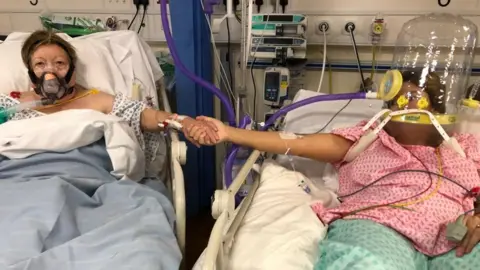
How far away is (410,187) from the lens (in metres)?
1.50

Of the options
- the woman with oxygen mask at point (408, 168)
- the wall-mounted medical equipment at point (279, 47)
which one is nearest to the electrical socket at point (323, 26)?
the wall-mounted medical equipment at point (279, 47)

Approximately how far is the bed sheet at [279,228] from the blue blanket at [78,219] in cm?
17

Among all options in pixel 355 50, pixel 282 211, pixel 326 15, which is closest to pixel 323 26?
pixel 326 15

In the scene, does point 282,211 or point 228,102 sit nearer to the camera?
point 282,211

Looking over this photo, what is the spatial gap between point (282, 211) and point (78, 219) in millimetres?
604

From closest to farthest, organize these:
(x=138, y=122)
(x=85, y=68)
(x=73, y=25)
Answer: (x=138, y=122), (x=85, y=68), (x=73, y=25)

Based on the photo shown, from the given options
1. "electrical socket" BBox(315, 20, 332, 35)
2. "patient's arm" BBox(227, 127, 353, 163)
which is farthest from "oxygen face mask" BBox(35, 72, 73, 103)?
"electrical socket" BBox(315, 20, 332, 35)

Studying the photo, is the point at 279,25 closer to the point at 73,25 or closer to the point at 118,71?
the point at 118,71

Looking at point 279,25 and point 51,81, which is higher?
point 279,25

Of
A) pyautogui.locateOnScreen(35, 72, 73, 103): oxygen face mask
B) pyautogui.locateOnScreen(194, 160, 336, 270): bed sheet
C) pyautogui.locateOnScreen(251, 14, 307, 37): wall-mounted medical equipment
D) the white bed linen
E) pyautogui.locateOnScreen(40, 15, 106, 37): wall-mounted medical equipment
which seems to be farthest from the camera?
pyautogui.locateOnScreen(40, 15, 106, 37): wall-mounted medical equipment

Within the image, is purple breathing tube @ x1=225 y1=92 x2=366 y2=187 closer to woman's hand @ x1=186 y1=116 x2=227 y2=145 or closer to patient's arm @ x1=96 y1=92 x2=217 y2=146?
woman's hand @ x1=186 y1=116 x2=227 y2=145

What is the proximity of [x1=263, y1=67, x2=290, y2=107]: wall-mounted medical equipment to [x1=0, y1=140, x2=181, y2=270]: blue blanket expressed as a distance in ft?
3.09

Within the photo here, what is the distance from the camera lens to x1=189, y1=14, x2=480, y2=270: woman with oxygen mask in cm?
133

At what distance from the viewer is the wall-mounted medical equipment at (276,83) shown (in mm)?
2270
